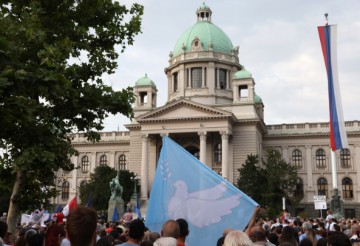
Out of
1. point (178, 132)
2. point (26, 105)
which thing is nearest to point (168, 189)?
point (26, 105)

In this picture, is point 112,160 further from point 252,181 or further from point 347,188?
point 347,188

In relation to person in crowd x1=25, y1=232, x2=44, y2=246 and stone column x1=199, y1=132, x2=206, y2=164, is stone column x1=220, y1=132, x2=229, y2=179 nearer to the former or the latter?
stone column x1=199, y1=132, x2=206, y2=164

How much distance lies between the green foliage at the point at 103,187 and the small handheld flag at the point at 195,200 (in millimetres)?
44454

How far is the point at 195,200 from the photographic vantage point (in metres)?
7.74

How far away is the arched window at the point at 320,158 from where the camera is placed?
59.7 m

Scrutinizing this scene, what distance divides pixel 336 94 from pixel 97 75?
16.1 meters

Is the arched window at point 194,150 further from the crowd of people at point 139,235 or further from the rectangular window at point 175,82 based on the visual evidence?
the crowd of people at point 139,235

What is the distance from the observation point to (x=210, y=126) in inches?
2101

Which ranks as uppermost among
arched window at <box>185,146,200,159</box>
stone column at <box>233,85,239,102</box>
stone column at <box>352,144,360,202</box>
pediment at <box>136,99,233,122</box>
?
stone column at <box>233,85,239,102</box>

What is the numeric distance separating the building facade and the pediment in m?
0.12

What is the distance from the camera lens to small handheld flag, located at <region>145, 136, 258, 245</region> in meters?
7.41

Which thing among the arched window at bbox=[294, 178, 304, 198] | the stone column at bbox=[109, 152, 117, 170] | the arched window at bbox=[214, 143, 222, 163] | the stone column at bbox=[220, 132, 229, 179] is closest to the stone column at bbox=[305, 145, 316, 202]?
the arched window at bbox=[294, 178, 304, 198]

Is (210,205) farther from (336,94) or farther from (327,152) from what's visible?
(327,152)

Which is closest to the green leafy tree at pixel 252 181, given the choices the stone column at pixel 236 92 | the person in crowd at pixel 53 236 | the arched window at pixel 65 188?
the stone column at pixel 236 92
